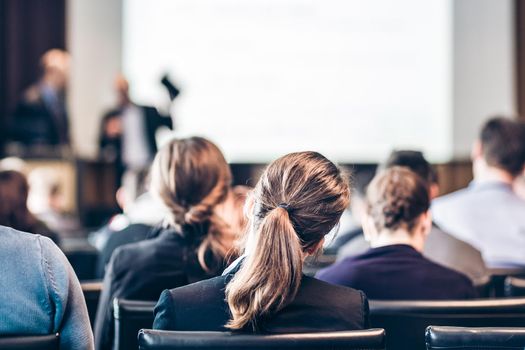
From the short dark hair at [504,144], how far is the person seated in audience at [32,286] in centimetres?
235

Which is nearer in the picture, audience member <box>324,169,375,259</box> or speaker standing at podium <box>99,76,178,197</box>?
audience member <box>324,169,375,259</box>

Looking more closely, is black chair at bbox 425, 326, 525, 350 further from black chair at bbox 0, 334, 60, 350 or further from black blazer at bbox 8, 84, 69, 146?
black blazer at bbox 8, 84, 69, 146

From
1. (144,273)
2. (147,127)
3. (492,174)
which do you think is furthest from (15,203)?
(147,127)

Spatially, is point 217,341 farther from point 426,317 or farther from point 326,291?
point 426,317

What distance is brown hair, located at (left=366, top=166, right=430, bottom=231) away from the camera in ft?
8.12

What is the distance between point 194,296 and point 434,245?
1.49m

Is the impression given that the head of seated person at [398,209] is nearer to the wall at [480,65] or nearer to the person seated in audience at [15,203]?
the person seated in audience at [15,203]

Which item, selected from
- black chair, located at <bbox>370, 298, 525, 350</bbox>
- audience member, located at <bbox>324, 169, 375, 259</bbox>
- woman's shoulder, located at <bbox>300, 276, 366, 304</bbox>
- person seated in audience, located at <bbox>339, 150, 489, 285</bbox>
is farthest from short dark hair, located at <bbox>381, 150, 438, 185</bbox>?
woman's shoulder, located at <bbox>300, 276, 366, 304</bbox>

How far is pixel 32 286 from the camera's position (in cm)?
162

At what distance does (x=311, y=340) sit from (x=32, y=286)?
531mm

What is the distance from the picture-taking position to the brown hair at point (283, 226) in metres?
1.65

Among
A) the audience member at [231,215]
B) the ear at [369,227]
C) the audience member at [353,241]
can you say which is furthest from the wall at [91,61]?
the ear at [369,227]

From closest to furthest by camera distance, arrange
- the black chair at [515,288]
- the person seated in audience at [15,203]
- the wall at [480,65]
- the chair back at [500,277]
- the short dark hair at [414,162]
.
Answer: the black chair at [515,288]
the chair back at [500,277]
the person seated in audience at [15,203]
the short dark hair at [414,162]
the wall at [480,65]

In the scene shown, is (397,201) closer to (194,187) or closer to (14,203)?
(194,187)
